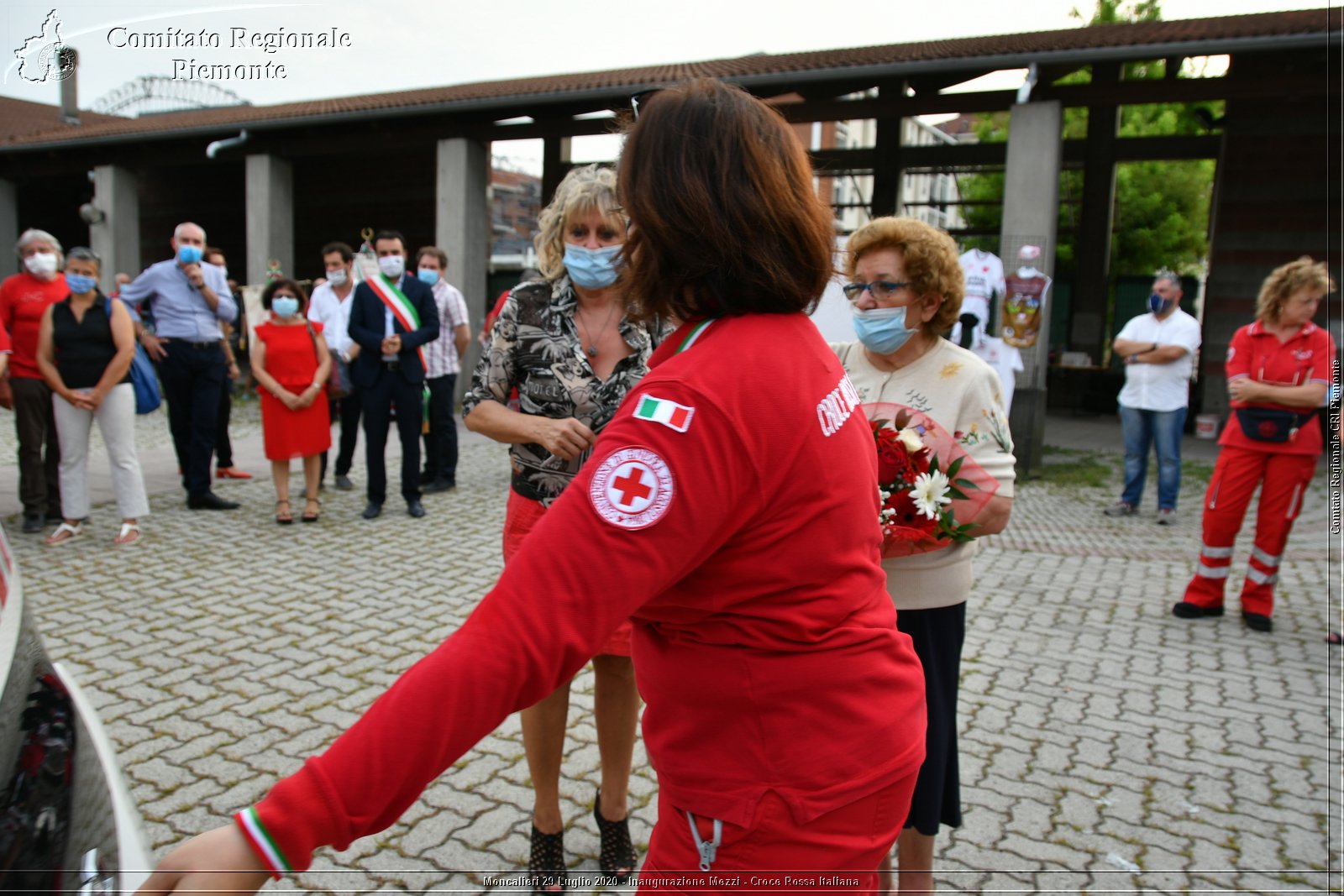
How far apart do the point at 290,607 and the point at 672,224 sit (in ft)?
17.1

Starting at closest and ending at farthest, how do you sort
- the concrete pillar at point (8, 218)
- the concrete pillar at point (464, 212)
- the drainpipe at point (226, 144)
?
A: the drainpipe at point (226, 144) < the concrete pillar at point (464, 212) < the concrete pillar at point (8, 218)

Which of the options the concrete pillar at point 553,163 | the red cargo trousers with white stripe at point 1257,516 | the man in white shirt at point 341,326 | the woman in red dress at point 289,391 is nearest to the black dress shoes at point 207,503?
the woman in red dress at point 289,391

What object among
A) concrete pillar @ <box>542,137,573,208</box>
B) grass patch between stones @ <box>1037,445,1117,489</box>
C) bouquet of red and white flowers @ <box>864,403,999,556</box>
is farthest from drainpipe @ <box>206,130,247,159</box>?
bouquet of red and white flowers @ <box>864,403,999,556</box>

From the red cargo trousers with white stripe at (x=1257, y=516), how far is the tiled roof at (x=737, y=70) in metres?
7.48

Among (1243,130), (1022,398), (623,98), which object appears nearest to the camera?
(1022,398)

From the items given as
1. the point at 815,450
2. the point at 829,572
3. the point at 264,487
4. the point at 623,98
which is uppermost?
the point at 623,98

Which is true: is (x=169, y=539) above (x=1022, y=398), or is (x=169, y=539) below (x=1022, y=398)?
below

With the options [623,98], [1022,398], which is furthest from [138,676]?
[623,98]

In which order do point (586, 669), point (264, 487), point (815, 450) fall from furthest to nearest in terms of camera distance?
point (264, 487) < point (586, 669) < point (815, 450)

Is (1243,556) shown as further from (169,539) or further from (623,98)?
(623,98)

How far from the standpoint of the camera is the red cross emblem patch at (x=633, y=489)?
1237mm

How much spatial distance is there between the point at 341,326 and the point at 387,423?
5.89 feet

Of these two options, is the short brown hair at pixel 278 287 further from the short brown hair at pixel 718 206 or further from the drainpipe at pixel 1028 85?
the drainpipe at pixel 1028 85

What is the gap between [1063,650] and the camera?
5.63 metres
